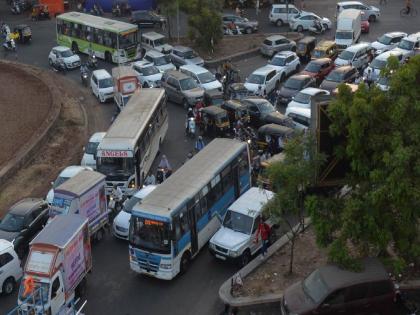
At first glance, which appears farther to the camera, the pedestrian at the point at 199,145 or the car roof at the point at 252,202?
the pedestrian at the point at 199,145

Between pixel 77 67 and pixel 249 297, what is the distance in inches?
1197

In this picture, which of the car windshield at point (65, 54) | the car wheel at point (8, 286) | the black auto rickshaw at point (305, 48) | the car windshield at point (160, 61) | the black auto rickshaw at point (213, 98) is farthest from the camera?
the car windshield at point (65, 54)

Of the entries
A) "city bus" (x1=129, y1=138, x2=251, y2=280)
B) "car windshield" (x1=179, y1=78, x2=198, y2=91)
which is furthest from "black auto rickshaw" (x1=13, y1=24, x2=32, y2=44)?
"city bus" (x1=129, y1=138, x2=251, y2=280)

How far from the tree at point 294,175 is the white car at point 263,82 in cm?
1828

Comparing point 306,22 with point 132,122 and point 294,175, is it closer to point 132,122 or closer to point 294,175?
point 132,122

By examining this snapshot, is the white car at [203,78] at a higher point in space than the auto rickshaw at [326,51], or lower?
lower

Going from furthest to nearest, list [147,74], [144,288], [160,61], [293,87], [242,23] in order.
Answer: [242,23] → [160,61] → [147,74] → [293,87] → [144,288]

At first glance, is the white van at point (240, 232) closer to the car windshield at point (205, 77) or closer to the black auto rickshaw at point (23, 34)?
the car windshield at point (205, 77)

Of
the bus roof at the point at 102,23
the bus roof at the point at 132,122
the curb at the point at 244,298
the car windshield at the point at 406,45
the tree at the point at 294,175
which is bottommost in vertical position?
the curb at the point at 244,298

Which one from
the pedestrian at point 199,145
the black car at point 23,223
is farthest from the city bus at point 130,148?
the black car at point 23,223

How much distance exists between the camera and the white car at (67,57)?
44.9 m

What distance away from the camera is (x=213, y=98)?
34.5 m

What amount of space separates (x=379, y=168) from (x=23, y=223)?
13032mm

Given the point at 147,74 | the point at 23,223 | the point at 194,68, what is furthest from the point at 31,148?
the point at 194,68
